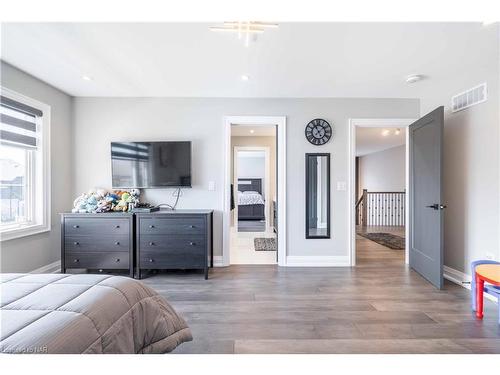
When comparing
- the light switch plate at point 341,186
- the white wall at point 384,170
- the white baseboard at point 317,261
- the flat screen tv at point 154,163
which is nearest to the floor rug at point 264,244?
the white baseboard at point 317,261

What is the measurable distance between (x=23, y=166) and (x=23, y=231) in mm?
745

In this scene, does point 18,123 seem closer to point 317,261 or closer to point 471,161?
point 317,261

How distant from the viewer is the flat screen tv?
3.29 m

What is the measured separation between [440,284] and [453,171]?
1.31m

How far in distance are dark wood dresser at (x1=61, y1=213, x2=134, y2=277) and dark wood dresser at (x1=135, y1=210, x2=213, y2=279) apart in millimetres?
133

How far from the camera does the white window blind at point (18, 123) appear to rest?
2551 mm

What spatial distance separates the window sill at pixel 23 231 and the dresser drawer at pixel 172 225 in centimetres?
121

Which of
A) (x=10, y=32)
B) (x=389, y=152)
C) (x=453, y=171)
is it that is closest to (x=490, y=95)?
(x=453, y=171)

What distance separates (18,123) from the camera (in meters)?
2.72

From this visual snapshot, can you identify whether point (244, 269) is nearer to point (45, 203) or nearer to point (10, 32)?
point (45, 203)

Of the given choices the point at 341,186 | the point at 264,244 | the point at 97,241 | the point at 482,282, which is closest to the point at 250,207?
the point at 264,244

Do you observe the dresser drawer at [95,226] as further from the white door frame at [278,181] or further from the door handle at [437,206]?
the door handle at [437,206]

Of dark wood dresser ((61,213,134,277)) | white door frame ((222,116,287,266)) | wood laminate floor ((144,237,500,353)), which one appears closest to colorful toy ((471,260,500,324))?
wood laminate floor ((144,237,500,353))
